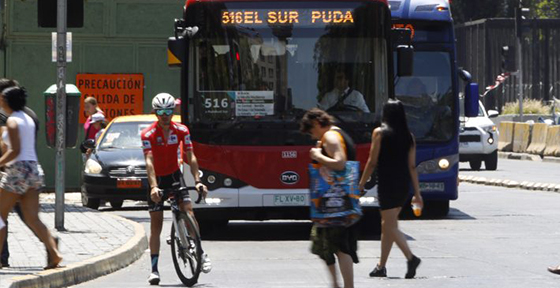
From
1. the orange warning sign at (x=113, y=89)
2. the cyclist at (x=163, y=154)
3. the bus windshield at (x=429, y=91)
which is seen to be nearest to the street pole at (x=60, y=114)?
the cyclist at (x=163, y=154)

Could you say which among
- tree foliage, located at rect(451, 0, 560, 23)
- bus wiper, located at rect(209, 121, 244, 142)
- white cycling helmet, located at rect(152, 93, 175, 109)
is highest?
tree foliage, located at rect(451, 0, 560, 23)

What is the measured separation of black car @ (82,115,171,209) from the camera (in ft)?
72.8

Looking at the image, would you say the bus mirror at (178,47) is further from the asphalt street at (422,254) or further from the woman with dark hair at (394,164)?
the woman with dark hair at (394,164)

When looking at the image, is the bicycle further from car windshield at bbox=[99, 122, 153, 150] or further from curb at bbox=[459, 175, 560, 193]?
curb at bbox=[459, 175, 560, 193]

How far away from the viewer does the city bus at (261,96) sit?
17078mm

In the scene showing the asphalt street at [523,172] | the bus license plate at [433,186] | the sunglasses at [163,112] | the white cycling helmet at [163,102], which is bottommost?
the asphalt street at [523,172]

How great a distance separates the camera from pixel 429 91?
21.4 metres

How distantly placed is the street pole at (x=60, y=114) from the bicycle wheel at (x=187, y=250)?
4.37 m

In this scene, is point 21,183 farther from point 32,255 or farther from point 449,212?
point 449,212

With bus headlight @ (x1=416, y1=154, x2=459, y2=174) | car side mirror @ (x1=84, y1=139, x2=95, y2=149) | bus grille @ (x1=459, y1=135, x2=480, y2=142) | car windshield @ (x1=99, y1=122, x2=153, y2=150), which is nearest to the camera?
bus headlight @ (x1=416, y1=154, x2=459, y2=174)

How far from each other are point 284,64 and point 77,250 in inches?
159

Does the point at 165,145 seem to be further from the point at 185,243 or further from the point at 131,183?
the point at 131,183

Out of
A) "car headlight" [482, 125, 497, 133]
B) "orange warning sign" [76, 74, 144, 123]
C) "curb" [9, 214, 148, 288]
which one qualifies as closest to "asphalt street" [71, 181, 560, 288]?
"curb" [9, 214, 148, 288]

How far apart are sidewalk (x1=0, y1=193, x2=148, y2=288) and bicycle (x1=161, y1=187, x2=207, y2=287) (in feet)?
2.79
